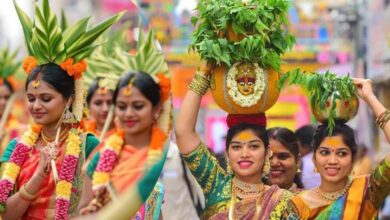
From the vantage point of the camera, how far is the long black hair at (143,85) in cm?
558

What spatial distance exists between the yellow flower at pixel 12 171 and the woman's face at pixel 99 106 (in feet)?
5.01

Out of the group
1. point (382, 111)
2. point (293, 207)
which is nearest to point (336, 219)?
point (293, 207)

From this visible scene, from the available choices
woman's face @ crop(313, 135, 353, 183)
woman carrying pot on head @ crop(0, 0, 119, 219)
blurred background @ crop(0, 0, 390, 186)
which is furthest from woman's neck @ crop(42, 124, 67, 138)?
blurred background @ crop(0, 0, 390, 186)

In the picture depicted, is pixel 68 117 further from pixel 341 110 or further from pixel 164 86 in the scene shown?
pixel 341 110

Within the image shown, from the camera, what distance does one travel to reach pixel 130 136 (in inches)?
221

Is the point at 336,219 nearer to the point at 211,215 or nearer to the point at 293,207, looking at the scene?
the point at 293,207

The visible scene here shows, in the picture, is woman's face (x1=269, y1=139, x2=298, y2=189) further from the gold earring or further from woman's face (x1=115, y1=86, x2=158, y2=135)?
woman's face (x1=115, y1=86, x2=158, y2=135)

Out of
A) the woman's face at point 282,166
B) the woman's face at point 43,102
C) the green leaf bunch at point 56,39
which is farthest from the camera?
the woman's face at point 282,166

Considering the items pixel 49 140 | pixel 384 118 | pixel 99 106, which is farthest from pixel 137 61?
pixel 99 106

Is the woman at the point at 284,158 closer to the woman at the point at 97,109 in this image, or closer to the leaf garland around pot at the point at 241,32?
the leaf garland around pot at the point at 241,32

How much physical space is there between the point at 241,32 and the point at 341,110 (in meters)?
0.76

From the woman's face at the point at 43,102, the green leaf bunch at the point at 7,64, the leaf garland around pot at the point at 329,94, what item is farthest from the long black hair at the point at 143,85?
the green leaf bunch at the point at 7,64

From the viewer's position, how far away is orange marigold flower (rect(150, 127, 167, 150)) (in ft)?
18.3

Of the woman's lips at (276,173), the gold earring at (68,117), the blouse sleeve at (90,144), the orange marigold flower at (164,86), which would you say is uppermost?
the orange marigold flower at (164,86)
